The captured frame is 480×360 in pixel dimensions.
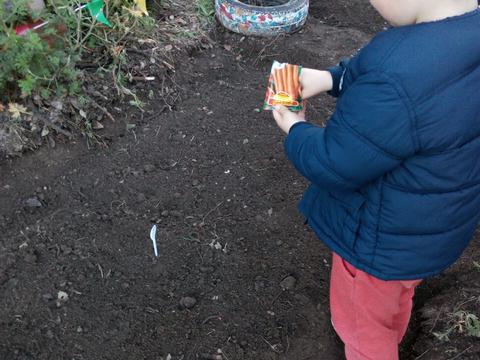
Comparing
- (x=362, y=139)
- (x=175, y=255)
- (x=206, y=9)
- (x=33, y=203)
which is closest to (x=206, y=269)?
(x=175, y=255)

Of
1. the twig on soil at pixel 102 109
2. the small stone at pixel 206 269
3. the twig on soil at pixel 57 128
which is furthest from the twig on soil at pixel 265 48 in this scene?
the small stone at pixel 206 269

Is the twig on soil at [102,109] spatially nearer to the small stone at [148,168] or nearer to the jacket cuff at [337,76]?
the small stone at [148,168]

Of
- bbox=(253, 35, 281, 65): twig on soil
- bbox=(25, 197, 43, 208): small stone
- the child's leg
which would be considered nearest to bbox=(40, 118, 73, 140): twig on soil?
bbox=(25, 197, 43, 208): small stone

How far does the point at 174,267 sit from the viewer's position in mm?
2109

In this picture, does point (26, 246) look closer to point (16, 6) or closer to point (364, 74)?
point (16, 6)

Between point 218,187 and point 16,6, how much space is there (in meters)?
1.22

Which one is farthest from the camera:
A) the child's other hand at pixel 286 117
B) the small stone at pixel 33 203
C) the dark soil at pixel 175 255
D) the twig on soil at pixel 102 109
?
the twig on soil at pixel 102 109

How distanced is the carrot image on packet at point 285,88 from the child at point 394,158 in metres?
0.03

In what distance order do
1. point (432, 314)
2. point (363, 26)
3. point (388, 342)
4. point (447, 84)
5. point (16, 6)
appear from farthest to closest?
point (363, 26) < point (16, 6) < point (432, 314) < point (388, 342) < point (447, 84)

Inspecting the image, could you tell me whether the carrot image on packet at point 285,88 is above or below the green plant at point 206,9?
above

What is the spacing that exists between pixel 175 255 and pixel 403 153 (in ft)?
4.01

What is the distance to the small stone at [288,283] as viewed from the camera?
6.81ft

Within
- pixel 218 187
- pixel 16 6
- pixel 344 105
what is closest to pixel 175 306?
pixel 218 187

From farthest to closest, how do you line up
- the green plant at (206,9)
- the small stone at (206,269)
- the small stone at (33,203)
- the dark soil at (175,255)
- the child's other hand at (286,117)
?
the green plant at (206,9), the small stone at (33,203), the small stone at (206,269), the dark soil at (175,255), the child's other hand at (286,117)
